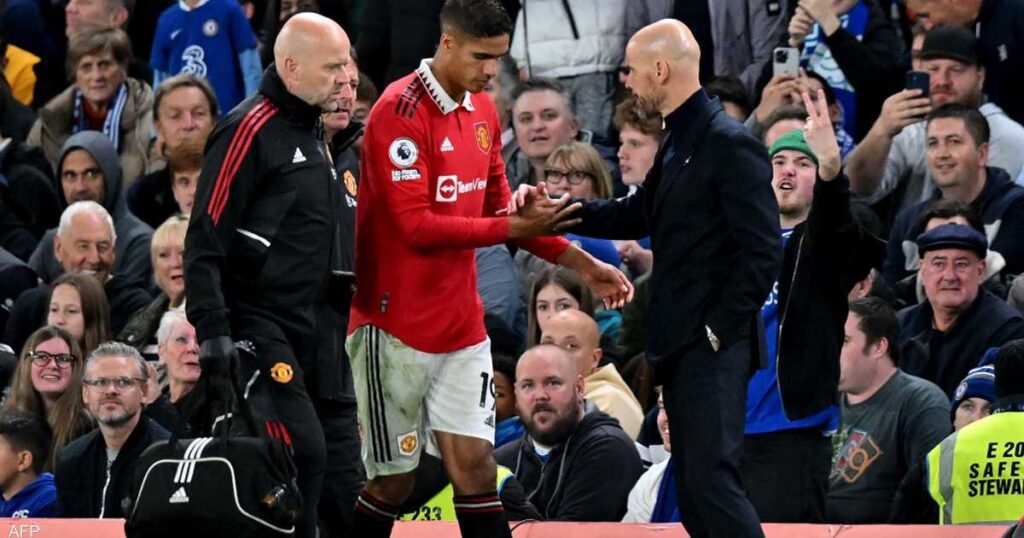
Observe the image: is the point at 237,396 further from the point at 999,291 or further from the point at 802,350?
the point at 999,291

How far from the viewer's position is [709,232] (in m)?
7.39

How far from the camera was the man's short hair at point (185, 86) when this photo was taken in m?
13.0

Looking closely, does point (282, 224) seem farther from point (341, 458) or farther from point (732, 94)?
point (732, 94)

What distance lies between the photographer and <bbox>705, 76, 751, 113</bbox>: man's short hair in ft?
39.9

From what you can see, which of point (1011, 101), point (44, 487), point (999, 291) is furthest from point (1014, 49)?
point (44, 487)

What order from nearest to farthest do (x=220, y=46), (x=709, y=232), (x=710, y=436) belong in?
(x=710, y=436) → (x=709, y=232) → (x=220, y=46)

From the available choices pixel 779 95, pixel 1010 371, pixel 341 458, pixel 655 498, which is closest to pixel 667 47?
pixel 341 458

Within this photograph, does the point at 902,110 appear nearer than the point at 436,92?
No

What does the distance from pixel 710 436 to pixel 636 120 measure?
491cm

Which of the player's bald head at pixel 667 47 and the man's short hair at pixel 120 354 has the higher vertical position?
the player's bald head at pixel 667 47

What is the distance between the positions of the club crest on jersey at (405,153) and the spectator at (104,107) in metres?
6.43

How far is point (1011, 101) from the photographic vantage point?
480 inches

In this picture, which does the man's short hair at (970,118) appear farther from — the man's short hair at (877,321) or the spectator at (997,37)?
the man's short hair at (877,321)

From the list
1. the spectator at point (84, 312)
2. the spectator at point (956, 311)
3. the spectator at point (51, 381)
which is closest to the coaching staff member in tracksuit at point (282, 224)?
the spectator at point (51, 381)
